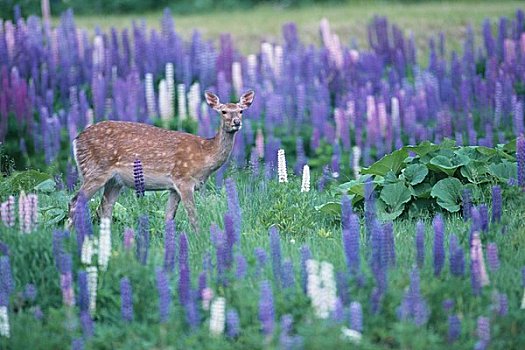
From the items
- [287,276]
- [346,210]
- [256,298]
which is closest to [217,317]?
[256,298]

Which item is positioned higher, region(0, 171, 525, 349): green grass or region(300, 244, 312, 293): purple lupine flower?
region(300, 244, 312, 293): purple lupine flower

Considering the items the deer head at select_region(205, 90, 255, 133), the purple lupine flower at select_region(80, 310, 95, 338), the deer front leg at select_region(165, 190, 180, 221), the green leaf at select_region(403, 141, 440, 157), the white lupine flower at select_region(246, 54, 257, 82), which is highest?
the deer head at select_region(205, 90, 255, 133)

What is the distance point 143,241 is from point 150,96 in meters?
6.40

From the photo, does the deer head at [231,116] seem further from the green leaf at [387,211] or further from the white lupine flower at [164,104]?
the white lupine flower at [164,104]

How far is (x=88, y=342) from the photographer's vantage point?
23.1 feet

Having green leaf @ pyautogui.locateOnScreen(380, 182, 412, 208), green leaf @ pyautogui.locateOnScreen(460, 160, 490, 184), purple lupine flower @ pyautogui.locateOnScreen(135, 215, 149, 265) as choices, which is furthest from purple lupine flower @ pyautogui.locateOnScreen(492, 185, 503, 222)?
purple lupine flower @ pyautogui.locateOnScreen(135, 215, 149, 265)

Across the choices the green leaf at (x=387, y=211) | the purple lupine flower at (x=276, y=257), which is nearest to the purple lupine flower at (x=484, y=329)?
the purple lupine flower at (x=276, y=257)

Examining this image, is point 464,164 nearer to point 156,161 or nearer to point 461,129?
point 156,161

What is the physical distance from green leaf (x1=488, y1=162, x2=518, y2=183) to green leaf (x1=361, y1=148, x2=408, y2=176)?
74cm

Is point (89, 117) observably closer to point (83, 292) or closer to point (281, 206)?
point (281, 206)

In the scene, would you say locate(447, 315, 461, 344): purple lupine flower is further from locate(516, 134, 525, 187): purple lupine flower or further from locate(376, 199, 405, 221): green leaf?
locate(376, 199, 405, 221): green leaf

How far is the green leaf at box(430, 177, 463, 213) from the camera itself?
9500 mm

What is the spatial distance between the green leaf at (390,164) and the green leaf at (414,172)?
0.51 feet

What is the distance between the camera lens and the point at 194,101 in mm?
13797
